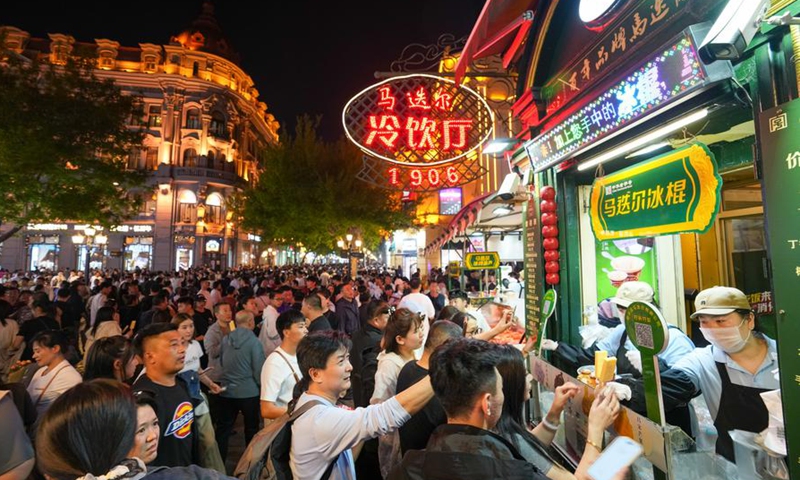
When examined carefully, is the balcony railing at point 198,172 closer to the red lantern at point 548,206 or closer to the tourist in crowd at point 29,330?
the tourist in crowd at point 29,330

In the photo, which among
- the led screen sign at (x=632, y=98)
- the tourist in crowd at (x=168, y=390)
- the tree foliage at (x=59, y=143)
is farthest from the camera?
the tree foliage at (x=59, y=143)

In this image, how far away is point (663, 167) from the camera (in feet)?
12.1

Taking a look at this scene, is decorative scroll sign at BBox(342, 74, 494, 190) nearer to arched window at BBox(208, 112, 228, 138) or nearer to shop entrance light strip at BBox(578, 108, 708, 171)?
shop entrance light strip at BBox(578, 108, 708, 171)

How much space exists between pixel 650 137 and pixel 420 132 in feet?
16.4

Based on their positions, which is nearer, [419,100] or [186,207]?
[419,100]

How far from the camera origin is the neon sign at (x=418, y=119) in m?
8.31

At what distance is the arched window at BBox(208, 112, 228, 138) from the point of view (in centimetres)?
4816

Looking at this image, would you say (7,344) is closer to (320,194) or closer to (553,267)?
(553,267)

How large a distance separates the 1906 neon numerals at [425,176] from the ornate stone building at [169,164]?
126 feet

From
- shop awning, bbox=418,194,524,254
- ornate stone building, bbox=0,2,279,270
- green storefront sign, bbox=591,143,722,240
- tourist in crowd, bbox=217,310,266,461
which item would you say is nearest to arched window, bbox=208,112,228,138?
ornate stone building, bbox=0,2,279,270

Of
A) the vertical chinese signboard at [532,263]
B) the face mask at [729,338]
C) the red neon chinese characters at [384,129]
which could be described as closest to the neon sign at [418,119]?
the red neon chinese characters at [384,129]

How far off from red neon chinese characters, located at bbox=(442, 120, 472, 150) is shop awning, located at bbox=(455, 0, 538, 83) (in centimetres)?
124

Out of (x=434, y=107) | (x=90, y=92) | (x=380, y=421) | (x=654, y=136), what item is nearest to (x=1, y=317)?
(x=380, y=421)

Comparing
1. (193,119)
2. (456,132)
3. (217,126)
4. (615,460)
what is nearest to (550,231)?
(456,132)
